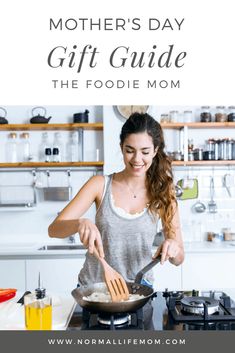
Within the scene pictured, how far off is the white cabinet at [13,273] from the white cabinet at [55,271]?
32 mm

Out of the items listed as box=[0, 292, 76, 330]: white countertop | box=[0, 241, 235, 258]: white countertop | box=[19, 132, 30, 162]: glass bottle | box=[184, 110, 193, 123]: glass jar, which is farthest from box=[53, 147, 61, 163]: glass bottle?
box=[0, 292, 76, 330]: white countertop

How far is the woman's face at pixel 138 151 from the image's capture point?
1.17 m

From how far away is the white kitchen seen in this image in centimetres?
243

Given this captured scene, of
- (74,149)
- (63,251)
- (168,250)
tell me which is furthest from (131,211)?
(74,149)

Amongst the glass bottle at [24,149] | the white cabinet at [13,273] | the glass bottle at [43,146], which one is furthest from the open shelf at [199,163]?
the white cabinet at [13,273]

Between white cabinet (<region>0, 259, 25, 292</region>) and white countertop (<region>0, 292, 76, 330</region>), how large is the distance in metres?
1.08

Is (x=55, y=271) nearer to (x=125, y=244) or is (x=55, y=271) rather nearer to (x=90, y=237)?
(x=125, y=244)

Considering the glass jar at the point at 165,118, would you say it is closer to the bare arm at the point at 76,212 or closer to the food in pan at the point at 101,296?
the bare arm at the point at 76,212

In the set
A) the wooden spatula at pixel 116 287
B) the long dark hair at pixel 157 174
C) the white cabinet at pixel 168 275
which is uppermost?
the long dark hair at pixel 157 174

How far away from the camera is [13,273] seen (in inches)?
85.1

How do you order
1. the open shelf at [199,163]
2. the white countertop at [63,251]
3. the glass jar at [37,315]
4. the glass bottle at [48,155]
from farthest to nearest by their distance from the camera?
the glass bottle at [48,155] → the open shelf at [199,163] → the white countertop at [63,251] → the glass jar at [37,315]

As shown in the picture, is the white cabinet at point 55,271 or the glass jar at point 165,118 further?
the glass jar at point 165,118

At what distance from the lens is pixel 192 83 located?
1.50 m

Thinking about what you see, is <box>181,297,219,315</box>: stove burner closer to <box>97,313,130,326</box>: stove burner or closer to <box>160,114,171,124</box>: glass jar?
<box>97,313,130,326</box>: stove burner
